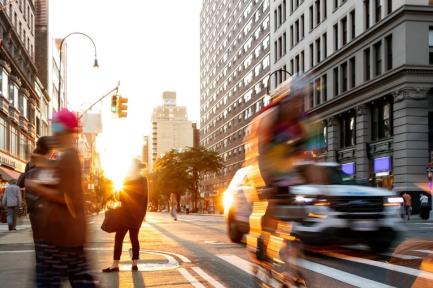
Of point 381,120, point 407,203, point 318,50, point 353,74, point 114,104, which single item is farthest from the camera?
point 318,50

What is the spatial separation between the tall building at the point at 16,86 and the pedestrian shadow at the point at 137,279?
2881 cm

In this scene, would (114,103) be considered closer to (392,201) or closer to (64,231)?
(392,201)

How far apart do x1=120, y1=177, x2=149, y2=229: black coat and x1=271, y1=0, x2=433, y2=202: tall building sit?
69.5 ft

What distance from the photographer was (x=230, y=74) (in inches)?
3841

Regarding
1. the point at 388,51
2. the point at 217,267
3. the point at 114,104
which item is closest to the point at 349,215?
the point at 217,267

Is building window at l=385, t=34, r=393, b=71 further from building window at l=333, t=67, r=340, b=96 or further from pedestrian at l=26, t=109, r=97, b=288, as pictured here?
pedestrian at l=26, t=109, r=97, b=288

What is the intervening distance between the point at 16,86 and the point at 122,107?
2326 cm

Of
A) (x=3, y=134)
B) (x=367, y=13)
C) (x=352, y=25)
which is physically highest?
(x=367, y=13)

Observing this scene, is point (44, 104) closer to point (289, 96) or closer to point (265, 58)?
point (265, 58)

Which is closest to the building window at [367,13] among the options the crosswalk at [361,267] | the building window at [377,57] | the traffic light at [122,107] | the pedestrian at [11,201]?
the building window at [377,57]

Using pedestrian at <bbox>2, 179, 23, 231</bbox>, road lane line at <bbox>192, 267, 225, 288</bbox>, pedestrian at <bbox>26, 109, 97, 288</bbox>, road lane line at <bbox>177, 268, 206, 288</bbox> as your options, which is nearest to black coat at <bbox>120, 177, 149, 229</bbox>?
road lane line at <bbox>177, 268, 206, 288</bbox>

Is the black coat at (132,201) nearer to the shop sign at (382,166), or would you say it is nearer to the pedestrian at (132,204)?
the pedestrian at (132,204)

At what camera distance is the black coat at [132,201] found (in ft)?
29.9

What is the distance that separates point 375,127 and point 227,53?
6414 centimetres
